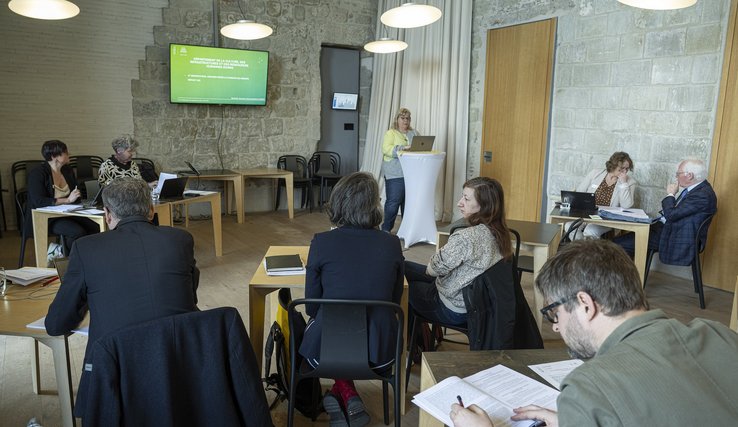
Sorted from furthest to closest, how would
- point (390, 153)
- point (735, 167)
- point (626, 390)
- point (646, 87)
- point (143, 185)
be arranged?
point (390, 153)
point (646, 87)
point (735, 167)
point (143, 185)
point (626, 390)

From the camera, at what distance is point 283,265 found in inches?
107

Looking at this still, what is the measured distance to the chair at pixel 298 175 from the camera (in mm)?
7730

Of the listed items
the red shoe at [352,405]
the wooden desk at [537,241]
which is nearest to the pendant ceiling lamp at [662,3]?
the wooden desk at [537,241]

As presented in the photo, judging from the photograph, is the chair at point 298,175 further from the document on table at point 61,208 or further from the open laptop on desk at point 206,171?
the document on table at point 61,208

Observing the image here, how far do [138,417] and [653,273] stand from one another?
489cm

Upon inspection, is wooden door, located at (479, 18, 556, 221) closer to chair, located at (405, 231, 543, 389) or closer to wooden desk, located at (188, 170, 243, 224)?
wooden desk, located at (188, 170, 243, 224)

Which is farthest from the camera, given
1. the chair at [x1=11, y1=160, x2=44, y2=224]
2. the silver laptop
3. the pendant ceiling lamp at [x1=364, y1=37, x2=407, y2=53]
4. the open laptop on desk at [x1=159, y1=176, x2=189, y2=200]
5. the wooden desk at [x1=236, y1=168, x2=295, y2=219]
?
the wooden desk at [x1=236, y1=168, x2=295, y2=219]

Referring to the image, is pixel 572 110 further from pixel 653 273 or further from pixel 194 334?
pixel 194 334

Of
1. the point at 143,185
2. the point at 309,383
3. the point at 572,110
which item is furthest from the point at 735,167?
the point at 143,185

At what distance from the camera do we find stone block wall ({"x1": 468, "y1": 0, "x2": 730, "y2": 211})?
4723 millimetres

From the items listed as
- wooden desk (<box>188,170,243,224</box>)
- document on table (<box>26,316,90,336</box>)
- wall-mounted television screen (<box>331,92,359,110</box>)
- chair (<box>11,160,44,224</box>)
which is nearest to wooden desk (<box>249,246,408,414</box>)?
document on table (<box>26,316,90,336</box>)

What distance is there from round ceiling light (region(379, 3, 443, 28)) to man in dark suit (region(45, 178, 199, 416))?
9.52ft

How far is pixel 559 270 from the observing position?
1.23 metres

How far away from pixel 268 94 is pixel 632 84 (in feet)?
14.8
